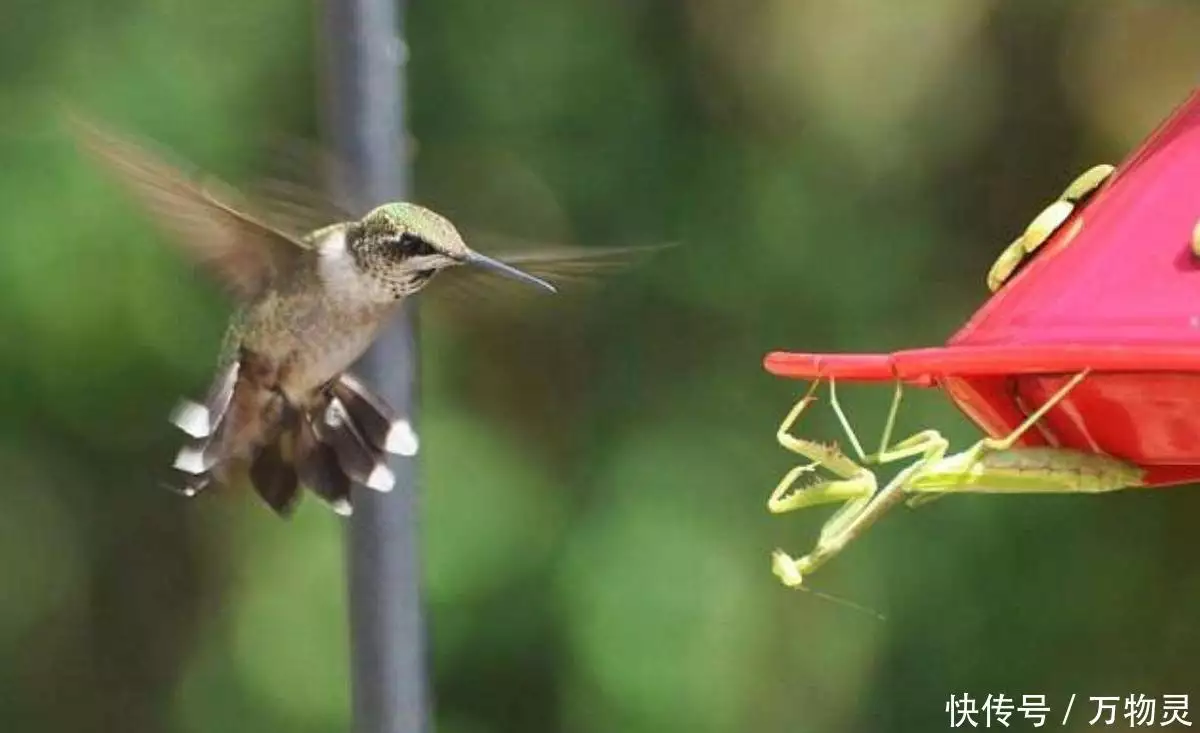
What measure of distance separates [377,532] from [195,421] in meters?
0.33

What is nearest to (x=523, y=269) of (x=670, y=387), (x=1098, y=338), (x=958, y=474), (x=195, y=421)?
Answer: (x=195, y=421)

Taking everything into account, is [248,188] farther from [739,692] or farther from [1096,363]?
[739,692]

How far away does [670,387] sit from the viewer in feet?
8.64

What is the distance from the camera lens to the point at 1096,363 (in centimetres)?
91

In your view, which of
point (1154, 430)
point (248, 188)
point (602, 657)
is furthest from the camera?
point (602, 657)

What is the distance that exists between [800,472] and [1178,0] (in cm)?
156

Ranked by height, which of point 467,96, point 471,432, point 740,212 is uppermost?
→ point 467,96

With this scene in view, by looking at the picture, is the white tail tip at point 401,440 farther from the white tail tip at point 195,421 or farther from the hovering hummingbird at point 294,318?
the white tail tip at point 195,421

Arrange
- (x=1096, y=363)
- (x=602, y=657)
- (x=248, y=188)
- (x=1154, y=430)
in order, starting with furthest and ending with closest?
(x=602, y=657) → (x=248, y=188) → (x=1154, y=430) → (x=1096, y=363)

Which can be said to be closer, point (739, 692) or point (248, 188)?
point (248, 188)

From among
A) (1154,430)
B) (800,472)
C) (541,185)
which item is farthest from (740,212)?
(1154,430)

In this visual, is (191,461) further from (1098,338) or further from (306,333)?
(1098,338)

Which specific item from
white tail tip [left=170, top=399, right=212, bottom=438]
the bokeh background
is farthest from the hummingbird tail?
the bokeh background

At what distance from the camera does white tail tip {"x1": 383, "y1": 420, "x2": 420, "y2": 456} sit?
135 centimetres
